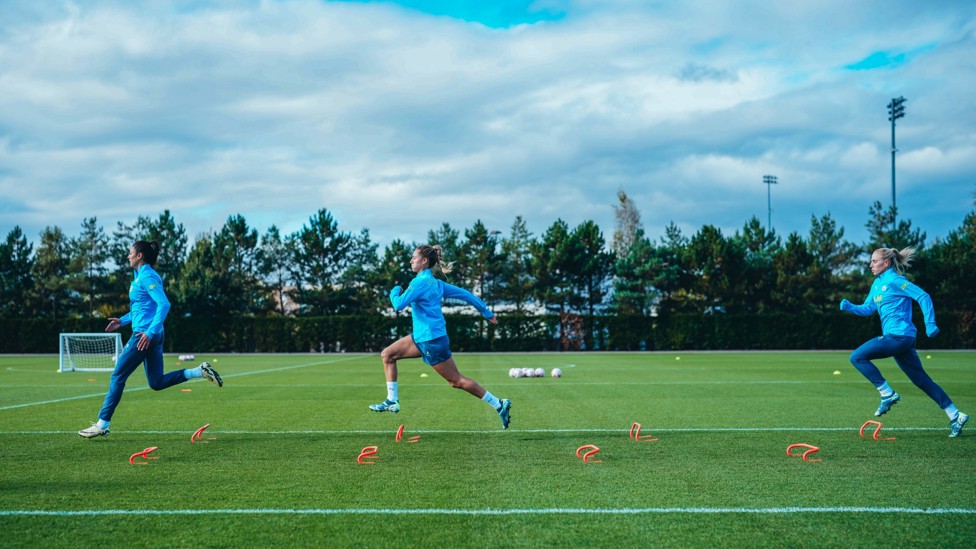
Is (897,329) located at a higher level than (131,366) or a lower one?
higher

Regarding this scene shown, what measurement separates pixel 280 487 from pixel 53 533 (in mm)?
1786

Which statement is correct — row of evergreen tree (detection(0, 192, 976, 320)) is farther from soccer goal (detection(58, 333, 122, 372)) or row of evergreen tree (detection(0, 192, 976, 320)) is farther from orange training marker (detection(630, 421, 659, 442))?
orange training marker (detection(630, 421, 659, 442))

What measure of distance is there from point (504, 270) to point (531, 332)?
12.3 meters

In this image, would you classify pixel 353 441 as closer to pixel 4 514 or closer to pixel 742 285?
pixel 4 514

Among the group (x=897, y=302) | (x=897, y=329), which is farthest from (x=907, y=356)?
(x=897, y=302)

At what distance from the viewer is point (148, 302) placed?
9.20 meters

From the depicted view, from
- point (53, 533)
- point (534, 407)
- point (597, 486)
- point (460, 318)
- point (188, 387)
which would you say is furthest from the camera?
point (460, 318)

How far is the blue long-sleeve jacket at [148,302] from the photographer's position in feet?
29.5

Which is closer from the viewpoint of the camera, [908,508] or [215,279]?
[908,508]

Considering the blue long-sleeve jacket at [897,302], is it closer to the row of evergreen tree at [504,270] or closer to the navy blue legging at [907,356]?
the navy blue legging at [907,356]

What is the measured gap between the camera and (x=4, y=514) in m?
5.50

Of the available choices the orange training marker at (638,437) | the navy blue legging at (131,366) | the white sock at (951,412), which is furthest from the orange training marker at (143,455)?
the white sock at (951,412)

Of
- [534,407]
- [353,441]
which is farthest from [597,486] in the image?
[534,407]

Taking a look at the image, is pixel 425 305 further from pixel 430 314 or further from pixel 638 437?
pixel 638 437
